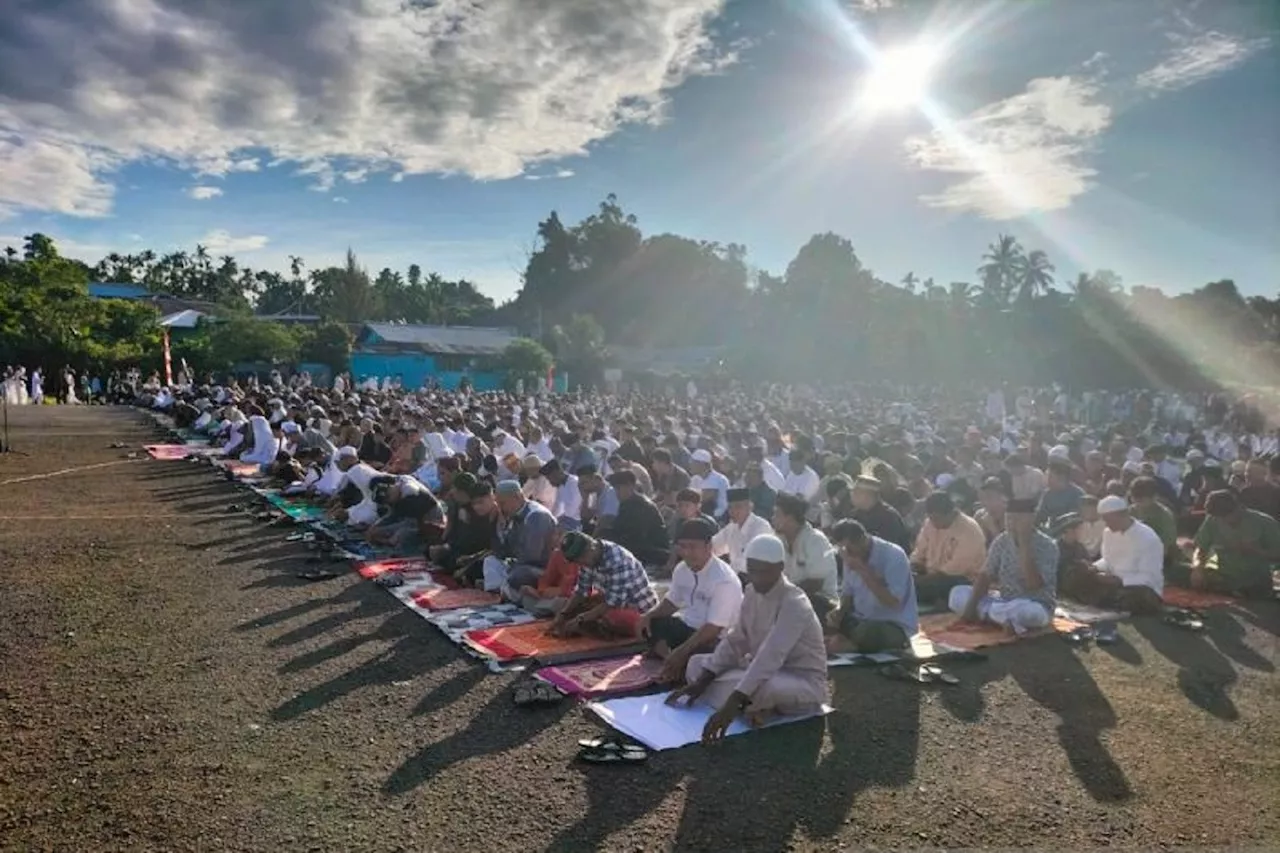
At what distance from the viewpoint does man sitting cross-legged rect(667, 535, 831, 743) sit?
16.1ft

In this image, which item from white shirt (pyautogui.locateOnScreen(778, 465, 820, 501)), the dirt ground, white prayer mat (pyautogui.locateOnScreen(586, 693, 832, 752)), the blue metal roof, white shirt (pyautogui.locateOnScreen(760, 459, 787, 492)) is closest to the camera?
the dirt ground

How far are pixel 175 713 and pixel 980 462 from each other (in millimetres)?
10217

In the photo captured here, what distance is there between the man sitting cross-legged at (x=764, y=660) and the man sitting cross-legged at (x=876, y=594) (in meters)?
1.10

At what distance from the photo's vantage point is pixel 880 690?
579 cm

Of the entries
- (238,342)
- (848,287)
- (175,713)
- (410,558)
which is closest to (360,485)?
(410,558)

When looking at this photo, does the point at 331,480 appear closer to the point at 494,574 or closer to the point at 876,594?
the point at 494,574

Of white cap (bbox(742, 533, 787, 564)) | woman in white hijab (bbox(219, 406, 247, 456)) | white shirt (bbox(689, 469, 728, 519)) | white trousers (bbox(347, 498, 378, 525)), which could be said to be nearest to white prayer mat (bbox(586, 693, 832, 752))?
white cap (bbox(742, 533, 787, 564))

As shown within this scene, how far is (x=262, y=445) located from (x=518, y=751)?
15059 mm

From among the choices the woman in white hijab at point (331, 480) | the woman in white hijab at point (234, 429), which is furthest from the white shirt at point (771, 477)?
the woman in white hijab at point (234, 429)

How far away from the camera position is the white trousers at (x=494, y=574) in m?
8.06

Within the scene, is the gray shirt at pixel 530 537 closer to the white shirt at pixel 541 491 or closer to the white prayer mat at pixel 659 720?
the white shirt at pixel 541 491

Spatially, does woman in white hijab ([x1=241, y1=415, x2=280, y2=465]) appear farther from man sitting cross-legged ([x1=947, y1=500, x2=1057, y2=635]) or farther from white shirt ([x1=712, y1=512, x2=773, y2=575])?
man sitting cross-legged ([x1=947, y1=500, x2=1057, y2=635])

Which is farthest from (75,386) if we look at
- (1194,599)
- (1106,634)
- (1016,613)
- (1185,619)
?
(1185,619)

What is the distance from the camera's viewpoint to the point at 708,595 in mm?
5949
